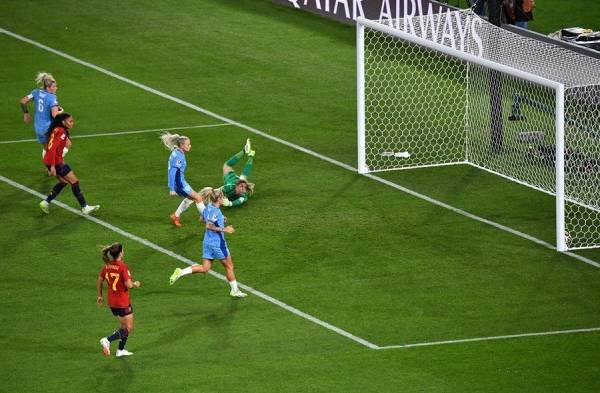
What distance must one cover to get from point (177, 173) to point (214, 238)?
2.74 metres

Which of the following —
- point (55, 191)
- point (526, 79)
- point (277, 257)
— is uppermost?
point (526, 79)

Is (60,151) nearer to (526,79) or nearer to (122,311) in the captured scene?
(122,311)

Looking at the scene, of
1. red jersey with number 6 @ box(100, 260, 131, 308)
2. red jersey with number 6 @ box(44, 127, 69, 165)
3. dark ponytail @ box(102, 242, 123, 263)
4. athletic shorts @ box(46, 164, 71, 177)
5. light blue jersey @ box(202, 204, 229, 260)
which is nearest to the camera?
dark ponytail @ box(102, 242, 123, 263)

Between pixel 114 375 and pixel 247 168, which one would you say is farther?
pixel 247 168

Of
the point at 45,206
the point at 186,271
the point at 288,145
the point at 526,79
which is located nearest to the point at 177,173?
the point at 45,206

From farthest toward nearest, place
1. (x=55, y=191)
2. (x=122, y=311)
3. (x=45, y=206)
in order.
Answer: (x=45, y=206) → (x=55, y=191) → (x=122, y=311)

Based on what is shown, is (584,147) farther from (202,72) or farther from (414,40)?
(202,72)

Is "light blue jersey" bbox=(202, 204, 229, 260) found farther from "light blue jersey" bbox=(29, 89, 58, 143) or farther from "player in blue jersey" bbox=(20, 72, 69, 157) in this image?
"light blue jersey" bbox=(29, 89, 58, 143)

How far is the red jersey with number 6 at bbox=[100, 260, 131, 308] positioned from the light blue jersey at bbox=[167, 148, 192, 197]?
A: 14.5 ft

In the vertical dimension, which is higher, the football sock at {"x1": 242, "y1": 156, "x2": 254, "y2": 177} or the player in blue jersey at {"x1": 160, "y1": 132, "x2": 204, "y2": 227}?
the player in blue jersey at {"x1": 160, "y1": 132, "x2": 204, "y2": 227}

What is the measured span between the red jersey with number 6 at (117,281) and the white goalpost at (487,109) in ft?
23.3

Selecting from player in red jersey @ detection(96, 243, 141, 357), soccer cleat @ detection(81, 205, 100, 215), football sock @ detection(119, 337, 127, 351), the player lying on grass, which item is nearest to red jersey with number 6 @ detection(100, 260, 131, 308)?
player in red jersey @ detection(96, 243, 141, 357)

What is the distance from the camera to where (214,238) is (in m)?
20.2

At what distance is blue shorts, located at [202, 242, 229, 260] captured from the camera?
20.2 m
